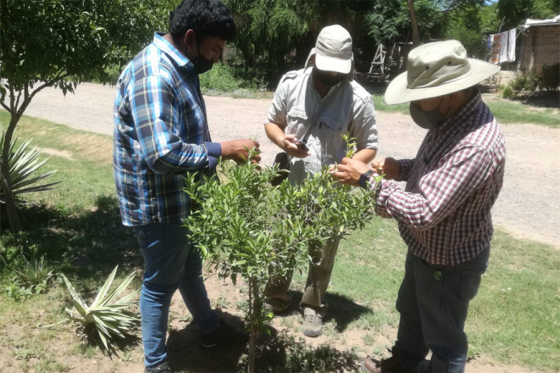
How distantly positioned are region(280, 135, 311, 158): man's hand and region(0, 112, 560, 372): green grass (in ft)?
4.42

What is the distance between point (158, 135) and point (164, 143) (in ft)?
0.15

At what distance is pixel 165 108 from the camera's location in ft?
7.50

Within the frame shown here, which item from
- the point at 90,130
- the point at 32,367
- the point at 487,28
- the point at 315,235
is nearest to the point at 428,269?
the point at 315,235

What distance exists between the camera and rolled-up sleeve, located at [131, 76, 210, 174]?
7.36ft

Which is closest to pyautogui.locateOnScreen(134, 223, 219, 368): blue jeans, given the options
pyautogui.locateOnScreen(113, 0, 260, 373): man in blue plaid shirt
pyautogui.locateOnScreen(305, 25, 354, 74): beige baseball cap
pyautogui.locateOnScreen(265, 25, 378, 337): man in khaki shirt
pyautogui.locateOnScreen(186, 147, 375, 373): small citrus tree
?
pyautogui.locateOnScreen(113, 0, 260, 373): man in blue plaid shirt

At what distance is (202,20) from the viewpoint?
2.33 meters

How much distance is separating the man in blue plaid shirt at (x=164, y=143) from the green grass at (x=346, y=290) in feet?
2.86

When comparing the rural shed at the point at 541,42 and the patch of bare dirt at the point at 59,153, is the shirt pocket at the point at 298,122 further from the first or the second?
the rural shed at the point at 541,42

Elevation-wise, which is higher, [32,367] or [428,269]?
[428,269]

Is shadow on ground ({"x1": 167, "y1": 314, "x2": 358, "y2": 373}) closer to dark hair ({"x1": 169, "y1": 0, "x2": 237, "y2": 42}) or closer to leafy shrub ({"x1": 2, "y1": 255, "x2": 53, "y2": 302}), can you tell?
leafy shrub ({"x1": 2, "y1": 255, "x2": 53, "y2": 302})

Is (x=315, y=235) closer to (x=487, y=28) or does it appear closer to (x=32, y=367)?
(x=32, y=367)

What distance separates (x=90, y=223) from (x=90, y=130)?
23.8ft

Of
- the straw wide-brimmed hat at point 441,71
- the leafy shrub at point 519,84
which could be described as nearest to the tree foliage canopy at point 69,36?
the straw wide-brimmed hat at point 441,71

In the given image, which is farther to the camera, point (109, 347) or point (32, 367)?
point (109, 347)
